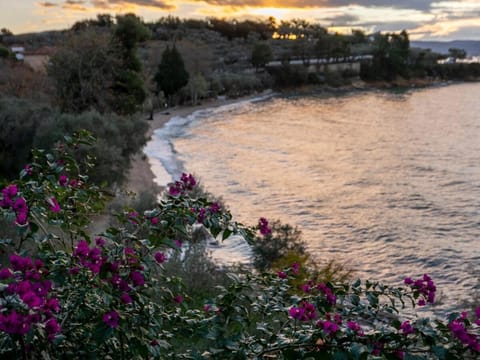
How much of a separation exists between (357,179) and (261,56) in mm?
61138

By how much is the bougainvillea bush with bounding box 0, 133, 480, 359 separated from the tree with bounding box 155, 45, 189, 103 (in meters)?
48.0

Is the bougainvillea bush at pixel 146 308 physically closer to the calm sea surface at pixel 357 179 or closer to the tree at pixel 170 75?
the calm sea surface at pixel 357 179

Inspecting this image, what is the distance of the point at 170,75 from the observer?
50500 mm

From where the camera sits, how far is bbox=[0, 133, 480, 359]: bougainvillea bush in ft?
8.09

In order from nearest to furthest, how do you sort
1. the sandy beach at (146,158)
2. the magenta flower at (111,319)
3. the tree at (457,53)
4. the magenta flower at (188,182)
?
the magenta flower at (111,319), the magenta flower at (188,182), the sandy beach at (146,158), the tree at (457,53)

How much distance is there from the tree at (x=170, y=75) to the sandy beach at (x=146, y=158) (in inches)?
84.4

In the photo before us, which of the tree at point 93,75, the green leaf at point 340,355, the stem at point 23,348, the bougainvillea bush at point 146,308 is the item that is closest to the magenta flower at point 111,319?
the bougainvillea bush at point 146,308

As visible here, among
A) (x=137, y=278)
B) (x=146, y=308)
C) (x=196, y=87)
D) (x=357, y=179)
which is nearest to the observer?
(x=137, y=278)

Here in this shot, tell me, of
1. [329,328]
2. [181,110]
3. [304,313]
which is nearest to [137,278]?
[304,313]

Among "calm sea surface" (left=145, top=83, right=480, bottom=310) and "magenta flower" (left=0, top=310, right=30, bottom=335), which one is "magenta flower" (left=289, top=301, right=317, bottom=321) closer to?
"magenta flower" (left=0, top=310, right=30, bottom=335)

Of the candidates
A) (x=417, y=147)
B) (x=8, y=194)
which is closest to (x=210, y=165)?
(x=417, y=147)

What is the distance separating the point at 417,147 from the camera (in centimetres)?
3127

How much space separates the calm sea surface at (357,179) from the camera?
43.0 feet

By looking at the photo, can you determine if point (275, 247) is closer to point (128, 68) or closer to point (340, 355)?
point (340, 355)
